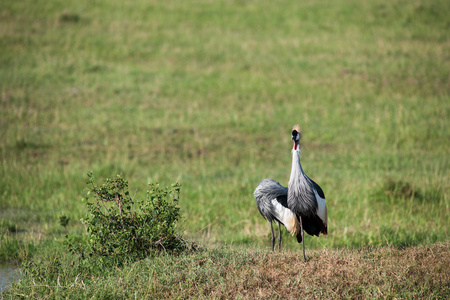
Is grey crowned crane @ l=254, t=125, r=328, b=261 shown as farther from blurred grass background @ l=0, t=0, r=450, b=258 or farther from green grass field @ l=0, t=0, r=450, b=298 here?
blurred grass background @ l=0, t=0, r=450, b=258

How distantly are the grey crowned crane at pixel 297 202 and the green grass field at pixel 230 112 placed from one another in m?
0.52

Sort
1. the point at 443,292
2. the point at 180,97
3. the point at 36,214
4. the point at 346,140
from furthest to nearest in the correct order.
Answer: the point at 180,97
the point at 346,140
the point at 36,214
the point at 443,292

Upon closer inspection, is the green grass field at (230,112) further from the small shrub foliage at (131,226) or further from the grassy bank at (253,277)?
the small shrub foliage at (131,226)

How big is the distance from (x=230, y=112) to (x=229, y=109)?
243mm

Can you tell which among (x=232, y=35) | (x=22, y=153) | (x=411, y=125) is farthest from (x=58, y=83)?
(x=411, y=125)

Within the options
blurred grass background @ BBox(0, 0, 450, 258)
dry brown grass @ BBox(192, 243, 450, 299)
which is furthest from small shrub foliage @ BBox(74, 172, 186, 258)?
dry brown grass @ BBox(192, 243, 450, 299)

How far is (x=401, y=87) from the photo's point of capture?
55.6ft

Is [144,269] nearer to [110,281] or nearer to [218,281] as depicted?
[110,281]

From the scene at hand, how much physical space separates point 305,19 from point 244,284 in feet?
61.3

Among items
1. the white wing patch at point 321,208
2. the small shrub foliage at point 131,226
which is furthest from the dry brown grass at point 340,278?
the small shrub foliage at point 131,226

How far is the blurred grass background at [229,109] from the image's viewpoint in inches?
375

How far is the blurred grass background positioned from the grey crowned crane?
1.23m

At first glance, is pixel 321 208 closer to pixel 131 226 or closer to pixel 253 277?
pixel 253 277

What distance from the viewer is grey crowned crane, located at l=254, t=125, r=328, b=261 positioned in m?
5.79
